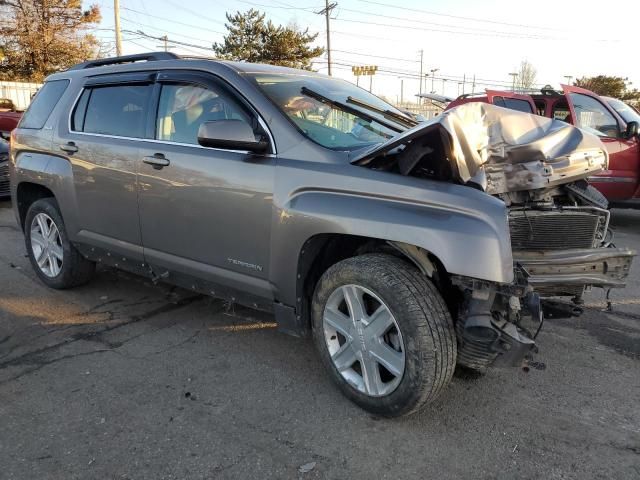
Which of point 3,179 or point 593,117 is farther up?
point 593,117

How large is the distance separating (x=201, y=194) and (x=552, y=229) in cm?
214

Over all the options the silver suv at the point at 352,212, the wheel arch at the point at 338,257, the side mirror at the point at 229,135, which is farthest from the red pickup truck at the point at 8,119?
the wheel arch at the point at 338,257

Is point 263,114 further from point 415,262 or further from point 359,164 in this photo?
point 415,262

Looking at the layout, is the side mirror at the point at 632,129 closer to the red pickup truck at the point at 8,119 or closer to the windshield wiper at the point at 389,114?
the windshield wiper at the point at 389,114

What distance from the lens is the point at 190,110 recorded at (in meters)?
3.59

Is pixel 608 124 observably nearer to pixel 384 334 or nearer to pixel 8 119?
pixel 384 334

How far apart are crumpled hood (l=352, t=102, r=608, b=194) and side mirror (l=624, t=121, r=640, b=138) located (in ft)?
16.4

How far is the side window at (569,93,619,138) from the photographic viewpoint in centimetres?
791

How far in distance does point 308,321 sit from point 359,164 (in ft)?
3.36

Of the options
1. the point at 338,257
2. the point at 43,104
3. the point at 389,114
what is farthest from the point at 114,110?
the point at 338,257

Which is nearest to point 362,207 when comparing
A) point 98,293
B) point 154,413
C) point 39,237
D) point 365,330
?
point 365,330

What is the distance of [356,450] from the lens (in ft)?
8.46

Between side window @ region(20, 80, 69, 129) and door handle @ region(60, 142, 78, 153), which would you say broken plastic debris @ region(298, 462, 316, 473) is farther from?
side window @ region(20, 80, 69, 129)

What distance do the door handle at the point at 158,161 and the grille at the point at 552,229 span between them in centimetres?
224
